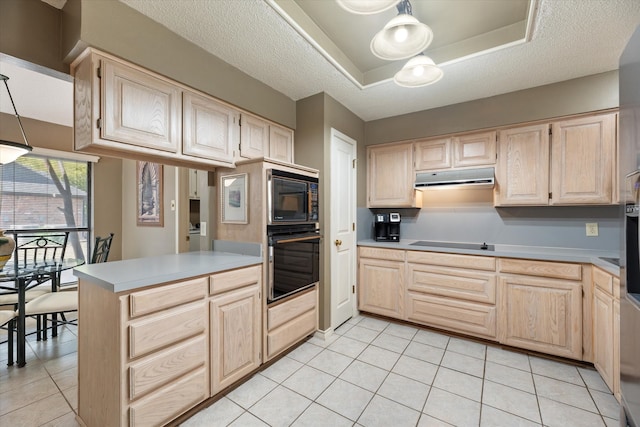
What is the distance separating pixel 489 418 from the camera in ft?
5.32

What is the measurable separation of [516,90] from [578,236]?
5.14ft

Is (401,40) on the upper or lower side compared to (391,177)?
upper

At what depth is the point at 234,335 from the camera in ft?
6.11

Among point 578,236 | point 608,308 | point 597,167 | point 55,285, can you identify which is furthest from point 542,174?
point 55,285

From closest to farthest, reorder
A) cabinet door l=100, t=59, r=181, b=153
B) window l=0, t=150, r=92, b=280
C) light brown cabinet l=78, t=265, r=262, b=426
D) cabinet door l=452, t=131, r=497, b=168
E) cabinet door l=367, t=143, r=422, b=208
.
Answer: light brown cabinet l=78, t=265, r=262, b=426 < cabinet door l=100, t=59, r=181, b=153 < cabinet door l=452, t=131, r=497, b=168 < cabinet door l=367, t=143, r=422, b=208 < window l=0, t=150, r=92, b=280

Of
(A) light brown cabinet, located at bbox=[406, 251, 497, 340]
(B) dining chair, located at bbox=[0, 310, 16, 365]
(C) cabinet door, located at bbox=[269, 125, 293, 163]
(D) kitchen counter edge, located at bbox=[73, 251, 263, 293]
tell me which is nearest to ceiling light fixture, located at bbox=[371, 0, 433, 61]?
(C) cabinet door, located at bbox=[269, 125, 293, 163]

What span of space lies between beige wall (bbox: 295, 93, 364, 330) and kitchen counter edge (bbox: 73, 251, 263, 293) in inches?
34.9

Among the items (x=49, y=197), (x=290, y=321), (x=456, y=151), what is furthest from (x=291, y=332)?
(x=49, y=197)

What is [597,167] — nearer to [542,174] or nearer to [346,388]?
[542,174]

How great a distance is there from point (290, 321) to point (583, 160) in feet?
9.93

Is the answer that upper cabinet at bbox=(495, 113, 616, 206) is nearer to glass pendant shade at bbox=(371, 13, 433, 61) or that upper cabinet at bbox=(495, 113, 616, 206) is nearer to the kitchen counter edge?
glass pendant shade at bbox=(371, 13, 433, 61)

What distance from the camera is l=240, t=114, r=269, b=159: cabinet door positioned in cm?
240

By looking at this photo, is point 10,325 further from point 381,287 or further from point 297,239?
point 381,287

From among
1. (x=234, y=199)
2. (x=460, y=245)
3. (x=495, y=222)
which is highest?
(x=234, y=199)
